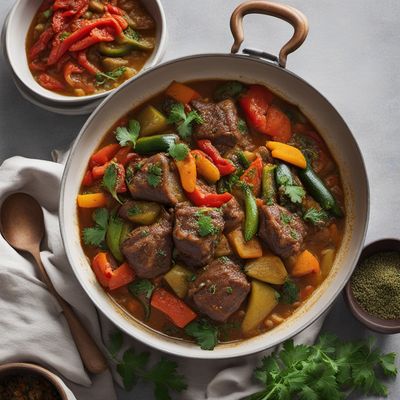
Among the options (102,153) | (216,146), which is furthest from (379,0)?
(102,153)

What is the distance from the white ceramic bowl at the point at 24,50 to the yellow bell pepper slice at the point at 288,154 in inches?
46.0

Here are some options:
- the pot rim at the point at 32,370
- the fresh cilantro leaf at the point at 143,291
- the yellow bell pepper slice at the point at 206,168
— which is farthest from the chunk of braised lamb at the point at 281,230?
the pot rim at the point at 32,370

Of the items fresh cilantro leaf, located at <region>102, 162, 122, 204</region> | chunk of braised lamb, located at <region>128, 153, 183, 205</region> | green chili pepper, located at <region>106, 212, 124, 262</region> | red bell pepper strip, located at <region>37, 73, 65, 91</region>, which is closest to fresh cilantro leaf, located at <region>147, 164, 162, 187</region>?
chunk of braised lamb, located at <region>128, 153, 183, 205</region>

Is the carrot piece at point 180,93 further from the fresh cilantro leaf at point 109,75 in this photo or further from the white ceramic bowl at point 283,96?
the fresh cilantro leaf at point 109,75

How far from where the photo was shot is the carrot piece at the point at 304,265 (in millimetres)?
5430

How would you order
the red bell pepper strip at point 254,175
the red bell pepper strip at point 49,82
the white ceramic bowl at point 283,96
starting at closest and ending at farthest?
the white ceramic bowl at point 283,96 → the red bell pepper strip at point 254,175 → the red bell pepper strip at point 49,82

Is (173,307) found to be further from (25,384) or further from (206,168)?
(25,384)

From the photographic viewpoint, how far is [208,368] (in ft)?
18.6

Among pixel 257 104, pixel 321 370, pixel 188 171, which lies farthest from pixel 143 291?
pixel 257 104

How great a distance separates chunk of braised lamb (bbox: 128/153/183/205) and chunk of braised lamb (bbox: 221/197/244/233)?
1.12ft

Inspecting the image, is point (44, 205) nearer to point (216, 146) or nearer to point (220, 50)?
point (216, 146)

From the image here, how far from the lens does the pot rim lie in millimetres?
5238

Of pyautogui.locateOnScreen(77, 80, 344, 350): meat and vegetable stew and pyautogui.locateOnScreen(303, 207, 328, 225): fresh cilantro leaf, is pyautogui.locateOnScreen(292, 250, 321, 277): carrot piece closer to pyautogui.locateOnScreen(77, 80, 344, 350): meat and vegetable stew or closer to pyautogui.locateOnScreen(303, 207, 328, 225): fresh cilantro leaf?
pyautogui.locateOnScreen(77, 80, 344, 350): meat and vegetable stew

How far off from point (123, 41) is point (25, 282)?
201 centimetres
